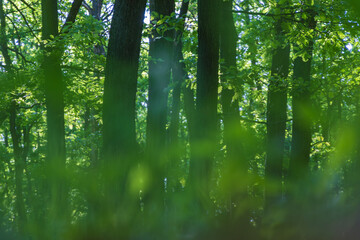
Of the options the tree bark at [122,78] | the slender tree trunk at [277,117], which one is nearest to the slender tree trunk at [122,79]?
the tree bark at [122,78]

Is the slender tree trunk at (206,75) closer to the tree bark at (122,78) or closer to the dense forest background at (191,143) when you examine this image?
the dense forest background at (191,143)

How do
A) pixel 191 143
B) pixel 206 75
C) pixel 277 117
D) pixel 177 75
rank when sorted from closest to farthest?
pixel 191 143 < pixel 206 75 < pixel 277 117 < pixel 177 75

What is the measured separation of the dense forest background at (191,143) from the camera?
5.61ft

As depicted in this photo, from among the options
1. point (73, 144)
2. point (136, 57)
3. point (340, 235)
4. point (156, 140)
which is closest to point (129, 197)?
point (340, 235)

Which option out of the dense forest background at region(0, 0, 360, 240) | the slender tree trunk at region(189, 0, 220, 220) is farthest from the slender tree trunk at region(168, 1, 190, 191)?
the slender tree trunk at region(189, 0, 220, 220)

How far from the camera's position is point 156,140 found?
8.91 m

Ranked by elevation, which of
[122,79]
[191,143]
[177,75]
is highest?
[177,75]

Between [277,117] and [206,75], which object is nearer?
[206,75]

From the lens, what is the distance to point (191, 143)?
→ 300 cm

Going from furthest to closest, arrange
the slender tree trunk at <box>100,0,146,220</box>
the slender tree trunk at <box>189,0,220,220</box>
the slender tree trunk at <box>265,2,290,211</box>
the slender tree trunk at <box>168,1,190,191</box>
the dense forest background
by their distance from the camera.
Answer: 1. the slender tree trunk at <box>265,2,290,211</box>
2. the slender tree trunk at <box>189,0,220,220</box>
3. the slender tree trunk at <box>100,0,146,220</box>
4. the slender tree trunk at <box>168,1,190,191</box>
5. the dense forest background

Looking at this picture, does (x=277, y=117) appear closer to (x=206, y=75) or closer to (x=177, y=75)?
(x=177, y=75)

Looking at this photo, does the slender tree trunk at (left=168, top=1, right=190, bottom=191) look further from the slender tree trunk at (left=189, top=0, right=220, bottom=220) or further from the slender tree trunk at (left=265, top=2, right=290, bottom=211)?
the slender tree trunk at (left=265, top=2, right=290, bottom=211)


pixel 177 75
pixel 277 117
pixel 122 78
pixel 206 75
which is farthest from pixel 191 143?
pixel 177 75

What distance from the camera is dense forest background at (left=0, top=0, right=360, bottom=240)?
5.61 ft
